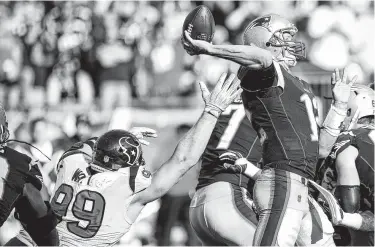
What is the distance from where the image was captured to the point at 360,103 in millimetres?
6129

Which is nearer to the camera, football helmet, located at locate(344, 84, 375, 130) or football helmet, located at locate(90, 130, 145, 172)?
football helmet, located at locate(90, 130, 145, 172)

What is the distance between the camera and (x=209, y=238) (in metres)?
5.88

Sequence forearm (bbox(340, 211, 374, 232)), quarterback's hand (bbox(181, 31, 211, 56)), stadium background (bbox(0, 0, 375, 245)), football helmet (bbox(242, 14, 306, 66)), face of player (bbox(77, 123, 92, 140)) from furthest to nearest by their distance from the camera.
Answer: stadium background (bbox(0, 0, 375, 245)), face of player (bbox(77, 123, 92, 140)), forearm (bbox(340, 211, 374, 232)), football helmet (bbox(242, 14, 306, 66)), quarterback's hand (bbox(181, 31, 211, 56))

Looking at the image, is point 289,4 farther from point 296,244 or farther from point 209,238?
point 296,244

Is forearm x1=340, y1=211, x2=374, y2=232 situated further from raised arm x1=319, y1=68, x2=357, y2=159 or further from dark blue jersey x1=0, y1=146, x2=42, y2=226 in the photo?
dark blue jersey x1=0, y1=146, x2=42, y2=226

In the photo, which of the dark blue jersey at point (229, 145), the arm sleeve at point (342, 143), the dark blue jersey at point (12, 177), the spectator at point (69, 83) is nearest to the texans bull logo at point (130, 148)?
the dark blue jersey at point (12, 177)

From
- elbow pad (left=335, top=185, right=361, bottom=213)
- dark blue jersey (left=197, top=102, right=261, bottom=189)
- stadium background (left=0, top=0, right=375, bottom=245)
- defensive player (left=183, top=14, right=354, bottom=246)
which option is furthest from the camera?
stadium background (left=0, top=0, right=375, bottom=245)

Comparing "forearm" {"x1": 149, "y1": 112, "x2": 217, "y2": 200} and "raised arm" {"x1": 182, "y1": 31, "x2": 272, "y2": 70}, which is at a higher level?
"raised arm" {"x1": 182, "y1": 31, "x2": 272, "y2": 70}

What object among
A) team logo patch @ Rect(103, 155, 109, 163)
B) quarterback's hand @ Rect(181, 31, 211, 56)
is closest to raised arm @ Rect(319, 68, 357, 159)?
quarterback's hand @ Rect(181, 31, 211, 56)

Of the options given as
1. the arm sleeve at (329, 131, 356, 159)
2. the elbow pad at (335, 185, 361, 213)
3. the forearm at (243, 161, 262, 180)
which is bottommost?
the elbow pad at (335, 185, 361, 213)

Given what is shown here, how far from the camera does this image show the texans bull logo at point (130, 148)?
192 inches

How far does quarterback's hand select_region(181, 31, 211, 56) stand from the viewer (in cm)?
446

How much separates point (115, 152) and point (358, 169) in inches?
77.3

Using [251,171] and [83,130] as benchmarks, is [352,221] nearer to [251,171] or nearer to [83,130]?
[251,171]
